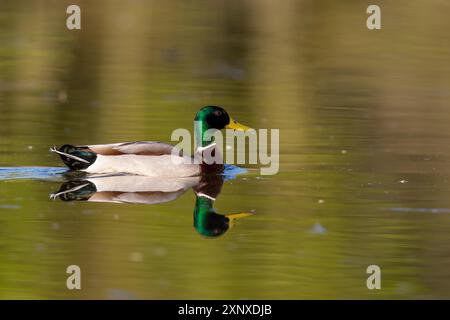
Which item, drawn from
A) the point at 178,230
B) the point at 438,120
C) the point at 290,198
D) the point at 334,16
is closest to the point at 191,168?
the point at 290,198

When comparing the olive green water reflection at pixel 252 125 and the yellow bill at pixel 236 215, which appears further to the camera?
the yellow bill at pixel 236 215

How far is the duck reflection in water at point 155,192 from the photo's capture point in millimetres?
9690

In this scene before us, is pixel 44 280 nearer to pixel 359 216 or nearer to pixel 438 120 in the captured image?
pixel 359 216

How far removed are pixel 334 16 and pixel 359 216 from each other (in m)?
12.4

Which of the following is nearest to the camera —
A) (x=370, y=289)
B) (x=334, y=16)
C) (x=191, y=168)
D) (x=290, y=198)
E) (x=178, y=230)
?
(x=370, y=289)

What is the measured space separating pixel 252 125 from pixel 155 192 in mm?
2921

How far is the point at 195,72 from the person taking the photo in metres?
17.0

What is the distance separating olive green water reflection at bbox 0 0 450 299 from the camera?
27.3 feet

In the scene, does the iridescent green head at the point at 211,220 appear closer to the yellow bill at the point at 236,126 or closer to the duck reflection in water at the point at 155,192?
the duck reflection in water at the point at 155,192

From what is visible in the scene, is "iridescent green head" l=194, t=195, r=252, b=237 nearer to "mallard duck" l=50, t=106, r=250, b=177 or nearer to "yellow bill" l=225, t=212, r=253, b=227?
"yellow bill" l=225, t=212, r=253, b=227

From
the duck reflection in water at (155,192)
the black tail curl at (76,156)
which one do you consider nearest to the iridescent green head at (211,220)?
the duck reflection in water at (155,192)

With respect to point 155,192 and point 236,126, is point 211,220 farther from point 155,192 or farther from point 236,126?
Result: point 236,126

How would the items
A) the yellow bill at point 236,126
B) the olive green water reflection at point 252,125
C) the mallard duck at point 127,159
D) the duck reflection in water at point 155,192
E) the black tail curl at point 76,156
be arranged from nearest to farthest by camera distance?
1. the olive green water reflection at point 252,125
2. the duck reflection in water at point 155,192
3. the black tail curl at point 76,156
4. the mallard duck at point 127,159
5. the yellow bill at point 236,126

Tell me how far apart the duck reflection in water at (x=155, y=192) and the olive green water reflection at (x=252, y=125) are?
0.42 ft
